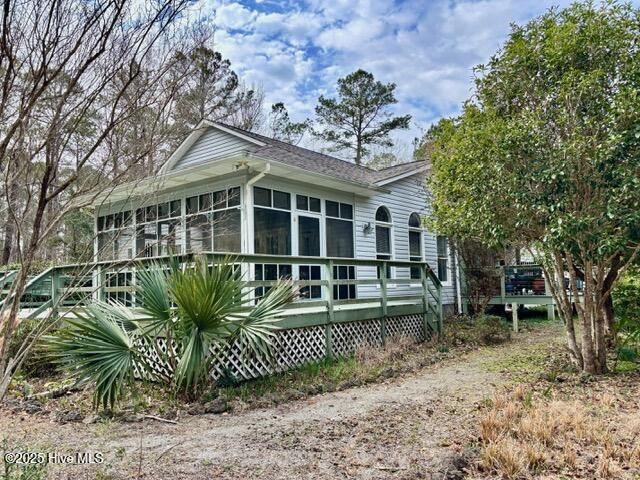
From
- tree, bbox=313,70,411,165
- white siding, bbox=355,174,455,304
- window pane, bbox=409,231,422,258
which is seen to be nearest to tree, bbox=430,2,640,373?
white siding, bbox=355,174,455,304

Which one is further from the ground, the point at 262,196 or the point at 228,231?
the point at 262,196

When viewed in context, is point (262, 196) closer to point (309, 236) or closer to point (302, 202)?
point (302, 202)

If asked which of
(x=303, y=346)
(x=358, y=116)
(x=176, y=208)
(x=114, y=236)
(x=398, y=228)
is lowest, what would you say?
(x=303, y=346)

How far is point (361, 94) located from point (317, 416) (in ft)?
73.8

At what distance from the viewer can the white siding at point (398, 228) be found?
1172 centimetres

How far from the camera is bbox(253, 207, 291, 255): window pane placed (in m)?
9.19

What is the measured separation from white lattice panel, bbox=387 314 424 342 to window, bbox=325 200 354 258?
2427mm

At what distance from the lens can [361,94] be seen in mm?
24906

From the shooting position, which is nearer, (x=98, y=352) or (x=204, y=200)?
(x=98, y=352)

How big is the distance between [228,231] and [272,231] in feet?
2.93

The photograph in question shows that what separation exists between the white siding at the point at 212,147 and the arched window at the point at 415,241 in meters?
5.44

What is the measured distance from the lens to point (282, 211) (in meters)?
9.72

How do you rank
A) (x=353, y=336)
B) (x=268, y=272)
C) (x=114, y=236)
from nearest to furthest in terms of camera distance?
(x=114, y=236) < (x=353, y=336) < (x=268, y=272)

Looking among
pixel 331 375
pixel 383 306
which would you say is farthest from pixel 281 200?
pixel 331 375
